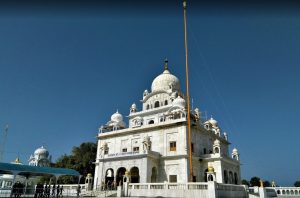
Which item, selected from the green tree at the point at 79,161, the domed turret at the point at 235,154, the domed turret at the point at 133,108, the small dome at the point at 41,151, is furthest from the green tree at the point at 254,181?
the small dome at the point at 41,151

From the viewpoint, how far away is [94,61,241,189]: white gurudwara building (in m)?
31.5

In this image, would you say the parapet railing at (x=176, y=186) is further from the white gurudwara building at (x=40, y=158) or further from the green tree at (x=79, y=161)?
the white gurudwara building at (x=40, y=158)

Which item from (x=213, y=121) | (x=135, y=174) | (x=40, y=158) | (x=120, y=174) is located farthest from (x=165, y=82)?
(x=40, y=158)

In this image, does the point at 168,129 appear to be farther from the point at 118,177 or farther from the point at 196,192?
the point at 196,192

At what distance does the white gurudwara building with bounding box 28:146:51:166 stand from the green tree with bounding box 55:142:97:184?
1078 centimetres

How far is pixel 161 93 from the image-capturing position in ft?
141

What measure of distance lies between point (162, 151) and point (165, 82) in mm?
15184

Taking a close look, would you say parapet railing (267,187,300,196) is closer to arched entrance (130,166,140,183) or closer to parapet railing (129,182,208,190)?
arched entrance (130,166,140,183)

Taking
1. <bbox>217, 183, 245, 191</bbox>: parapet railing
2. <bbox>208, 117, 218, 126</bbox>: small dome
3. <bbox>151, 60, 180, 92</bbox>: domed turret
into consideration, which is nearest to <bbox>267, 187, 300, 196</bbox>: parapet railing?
<bbox>208, 117, 218, 126</bbox>: small dome

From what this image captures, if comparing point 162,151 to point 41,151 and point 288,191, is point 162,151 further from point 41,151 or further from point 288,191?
point 41,151

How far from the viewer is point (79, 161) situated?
161 feet

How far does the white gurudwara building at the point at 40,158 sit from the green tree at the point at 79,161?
10.8m

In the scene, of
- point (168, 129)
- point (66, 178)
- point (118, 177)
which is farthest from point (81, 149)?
point (168, 129)

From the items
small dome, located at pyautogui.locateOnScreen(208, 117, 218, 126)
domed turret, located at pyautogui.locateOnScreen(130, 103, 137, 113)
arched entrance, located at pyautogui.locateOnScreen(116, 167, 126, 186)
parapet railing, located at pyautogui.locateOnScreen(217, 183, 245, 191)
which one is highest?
domed turret, located at pyautogui.locateOnScreen(130, 103, 137, 113)
